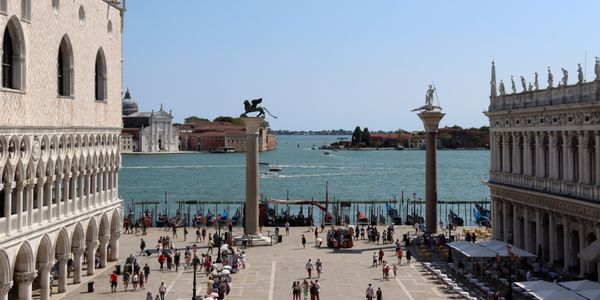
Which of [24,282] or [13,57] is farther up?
[13,57]

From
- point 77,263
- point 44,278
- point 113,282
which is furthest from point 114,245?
point 44,278

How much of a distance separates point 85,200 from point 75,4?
7506 millimetres

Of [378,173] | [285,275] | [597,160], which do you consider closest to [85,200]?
[285,275]

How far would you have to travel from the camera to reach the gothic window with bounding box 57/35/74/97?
1121 inches

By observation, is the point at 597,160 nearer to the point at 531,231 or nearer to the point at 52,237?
the point at 531,231

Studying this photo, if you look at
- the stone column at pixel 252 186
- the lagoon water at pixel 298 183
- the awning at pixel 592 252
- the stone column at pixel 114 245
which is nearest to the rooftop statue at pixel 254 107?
the stone column at pixel 252 186

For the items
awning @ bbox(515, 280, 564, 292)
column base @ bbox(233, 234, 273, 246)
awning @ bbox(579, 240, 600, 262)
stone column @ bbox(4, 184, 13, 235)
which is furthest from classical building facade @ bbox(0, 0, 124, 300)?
awning @ bbox(579, 240, 600, 262)

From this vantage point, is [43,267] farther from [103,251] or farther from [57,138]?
[103,251]

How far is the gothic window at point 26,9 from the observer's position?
77.0 ft

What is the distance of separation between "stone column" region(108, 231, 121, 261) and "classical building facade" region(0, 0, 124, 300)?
0.06 meters

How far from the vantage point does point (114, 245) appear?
36.9 metres

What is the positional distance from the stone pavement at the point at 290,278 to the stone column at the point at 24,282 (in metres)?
3.58

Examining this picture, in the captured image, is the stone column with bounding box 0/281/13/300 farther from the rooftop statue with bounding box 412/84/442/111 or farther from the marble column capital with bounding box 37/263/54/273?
the rooftop statue with bounding box 412/84/442/111

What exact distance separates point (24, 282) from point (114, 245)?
12270 mm
